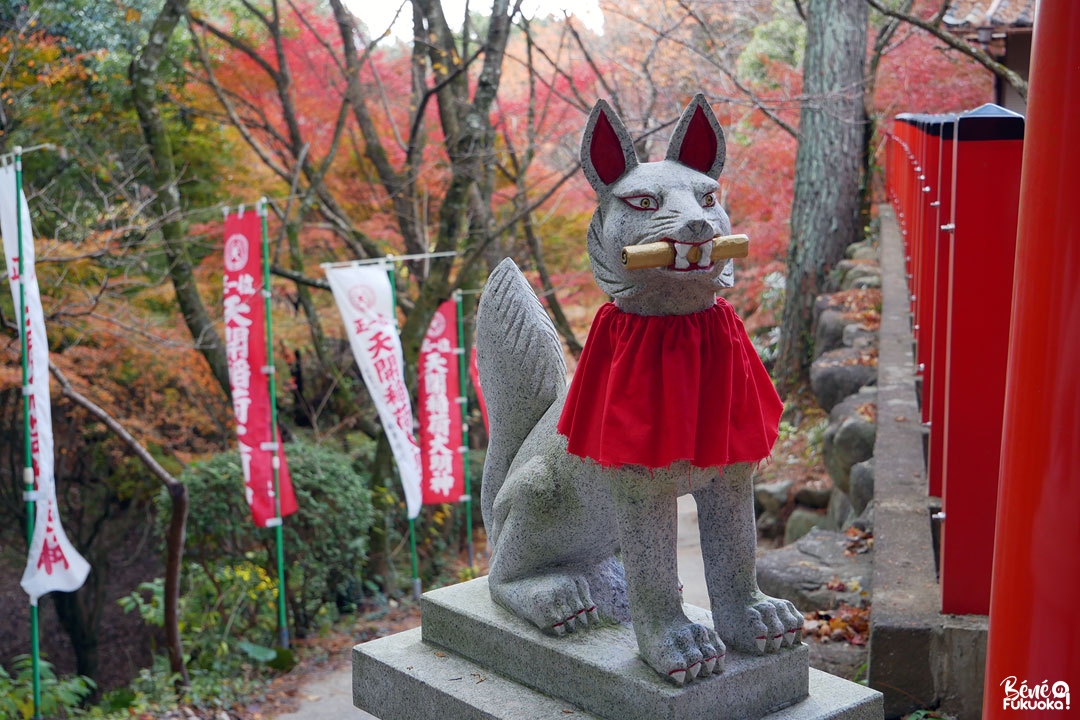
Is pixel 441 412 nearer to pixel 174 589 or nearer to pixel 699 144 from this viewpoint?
pixel 174 589

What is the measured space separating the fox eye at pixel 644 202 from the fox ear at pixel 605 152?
0.44 ft

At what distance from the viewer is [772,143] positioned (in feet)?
45.0

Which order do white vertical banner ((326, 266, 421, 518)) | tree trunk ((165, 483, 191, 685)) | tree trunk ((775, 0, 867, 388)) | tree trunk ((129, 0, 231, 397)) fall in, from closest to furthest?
1. tree trunk ((165, 483, 191, 685))
2. white vertical banner ((326, 266, 421, 518))
3. tree trunk ((129, 0, 231, 397))
4. tree trunk ((775, 0, 867, 388))

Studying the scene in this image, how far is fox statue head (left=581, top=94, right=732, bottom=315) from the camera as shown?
8.48 ft

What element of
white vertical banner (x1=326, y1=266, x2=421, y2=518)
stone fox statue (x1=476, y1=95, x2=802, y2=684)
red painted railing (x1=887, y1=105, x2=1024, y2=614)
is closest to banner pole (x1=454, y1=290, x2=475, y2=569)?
white vertical banner (x1=326, y1=266, x2=421, y2=518)

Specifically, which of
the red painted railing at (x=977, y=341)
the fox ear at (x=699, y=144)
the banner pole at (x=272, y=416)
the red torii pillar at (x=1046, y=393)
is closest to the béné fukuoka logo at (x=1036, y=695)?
the red torii pillar at (x=1046, y=393)

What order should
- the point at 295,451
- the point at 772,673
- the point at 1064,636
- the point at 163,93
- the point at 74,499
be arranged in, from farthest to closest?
the point at 74,499 < the point at 163,93 < the point at 295,451 < the point at 772,673 < the point at 1064,636

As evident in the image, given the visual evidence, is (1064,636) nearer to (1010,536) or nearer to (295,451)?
(1010,536)

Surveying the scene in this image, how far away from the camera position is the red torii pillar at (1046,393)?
1.72 meters

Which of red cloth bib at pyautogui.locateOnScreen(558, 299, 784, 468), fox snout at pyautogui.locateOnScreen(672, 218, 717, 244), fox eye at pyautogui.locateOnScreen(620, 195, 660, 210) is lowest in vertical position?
red cloth bib at pyautogui.locateOnScreen(558, 299, 784, 468)

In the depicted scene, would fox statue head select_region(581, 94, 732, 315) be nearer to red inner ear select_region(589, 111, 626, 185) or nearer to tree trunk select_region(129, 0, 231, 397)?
red inner ear select_region(589, 111, 626, 185)

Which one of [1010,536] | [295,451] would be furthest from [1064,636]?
[295,451]

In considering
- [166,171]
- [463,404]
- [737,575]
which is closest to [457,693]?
[737,575]

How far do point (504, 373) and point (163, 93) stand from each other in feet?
35.1
